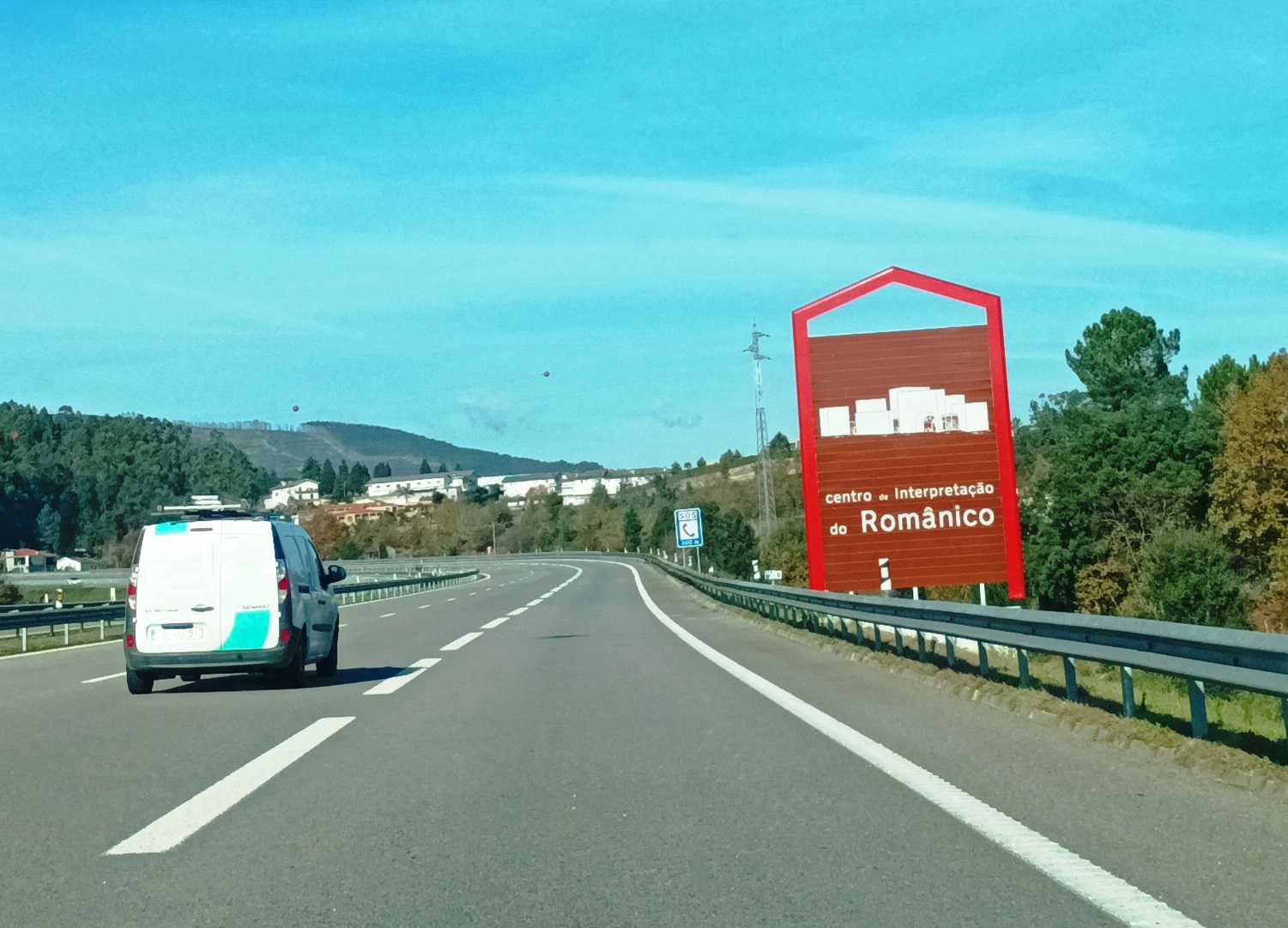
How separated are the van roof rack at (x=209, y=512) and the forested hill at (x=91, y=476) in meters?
116

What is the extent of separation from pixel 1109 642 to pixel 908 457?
16.0 meters

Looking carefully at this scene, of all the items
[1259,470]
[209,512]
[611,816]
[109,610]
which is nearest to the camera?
[611,816]

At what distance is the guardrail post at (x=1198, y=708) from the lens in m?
8.85

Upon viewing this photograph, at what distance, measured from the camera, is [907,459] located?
25984mm

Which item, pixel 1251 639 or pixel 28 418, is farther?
pixel 28 418

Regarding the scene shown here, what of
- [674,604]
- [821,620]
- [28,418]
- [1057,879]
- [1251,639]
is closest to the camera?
[1057,879]

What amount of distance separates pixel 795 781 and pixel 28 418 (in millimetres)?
184556

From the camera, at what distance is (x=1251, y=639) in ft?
26.0

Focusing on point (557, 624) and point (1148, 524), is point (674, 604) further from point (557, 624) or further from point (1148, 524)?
point (1148, 524)

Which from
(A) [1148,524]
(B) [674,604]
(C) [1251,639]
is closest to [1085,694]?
(C) [1251,639]

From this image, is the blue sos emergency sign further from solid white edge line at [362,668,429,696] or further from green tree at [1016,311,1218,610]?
solid white edge line at [362,668,429,696]

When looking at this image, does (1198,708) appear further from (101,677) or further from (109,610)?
(109,610)

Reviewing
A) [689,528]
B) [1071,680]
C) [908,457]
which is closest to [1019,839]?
[1071,680]

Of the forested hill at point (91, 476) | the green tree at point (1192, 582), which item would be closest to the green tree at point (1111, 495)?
the green tree at point (1192, 582)
